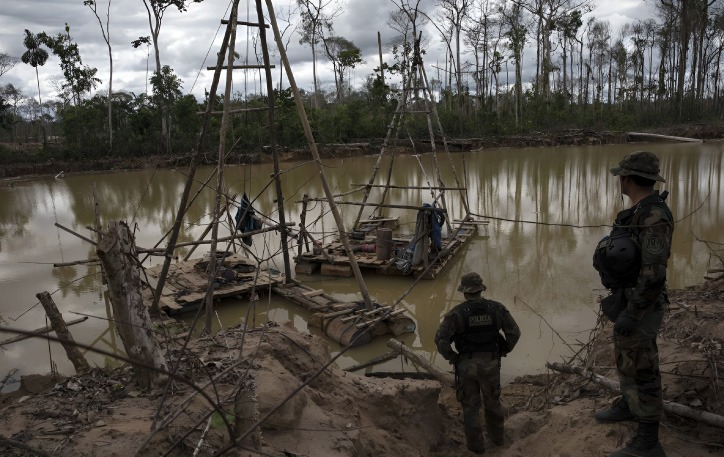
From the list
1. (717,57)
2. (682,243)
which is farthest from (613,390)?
(717,57)

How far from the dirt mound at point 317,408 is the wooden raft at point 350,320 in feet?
5.55

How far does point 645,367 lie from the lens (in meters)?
3.15

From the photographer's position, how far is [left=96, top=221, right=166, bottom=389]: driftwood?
3.15 meters

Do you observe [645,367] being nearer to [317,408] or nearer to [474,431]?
[474,431]

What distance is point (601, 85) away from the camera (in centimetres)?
4938

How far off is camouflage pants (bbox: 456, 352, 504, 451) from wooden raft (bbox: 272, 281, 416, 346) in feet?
6.96

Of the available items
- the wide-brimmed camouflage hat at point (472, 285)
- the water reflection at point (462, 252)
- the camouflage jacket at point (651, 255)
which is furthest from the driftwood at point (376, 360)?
the camouflage jacket at point (651, 255)

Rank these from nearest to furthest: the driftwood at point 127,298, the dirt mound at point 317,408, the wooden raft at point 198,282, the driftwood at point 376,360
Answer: the dirt mound at point 317,408, the driftwood at point 127,298, the driftwood at point 376,360, the wooden raft at point 198,282

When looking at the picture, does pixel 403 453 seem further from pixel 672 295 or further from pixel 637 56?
pixel 637 56

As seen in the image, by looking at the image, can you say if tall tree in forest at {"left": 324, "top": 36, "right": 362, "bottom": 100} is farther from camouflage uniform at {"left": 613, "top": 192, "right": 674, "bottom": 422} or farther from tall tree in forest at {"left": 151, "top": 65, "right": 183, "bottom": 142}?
camouflage uniform at {"left": 613, "top": 192, "right": 674, "bottom": 422}

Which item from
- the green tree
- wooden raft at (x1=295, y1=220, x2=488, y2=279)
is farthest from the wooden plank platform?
the green tree

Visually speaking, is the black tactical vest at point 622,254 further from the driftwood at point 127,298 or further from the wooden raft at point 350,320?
the wooden raft at point 350,320

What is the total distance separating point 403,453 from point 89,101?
1282 inches

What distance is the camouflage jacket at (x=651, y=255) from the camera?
304 centimetres
